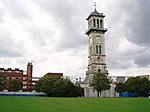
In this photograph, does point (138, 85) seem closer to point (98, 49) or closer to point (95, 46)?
point (98, 49)

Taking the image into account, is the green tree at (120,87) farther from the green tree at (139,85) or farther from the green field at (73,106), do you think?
the green field at (73,106)

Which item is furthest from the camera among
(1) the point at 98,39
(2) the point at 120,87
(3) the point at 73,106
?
(2) the point at 120,87

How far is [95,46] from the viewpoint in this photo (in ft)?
405

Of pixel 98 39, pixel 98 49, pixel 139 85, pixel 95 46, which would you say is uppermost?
pixel 98 39

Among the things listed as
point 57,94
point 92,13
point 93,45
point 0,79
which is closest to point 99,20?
point 92,13

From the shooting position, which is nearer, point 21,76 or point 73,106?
point 73,106

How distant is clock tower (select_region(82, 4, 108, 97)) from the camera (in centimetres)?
12000

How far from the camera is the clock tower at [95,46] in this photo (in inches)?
4724

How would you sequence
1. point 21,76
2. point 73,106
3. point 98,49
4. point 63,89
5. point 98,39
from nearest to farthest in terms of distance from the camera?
point 73,106, point 63,89, point 98,49, point 98,39, point 21,76

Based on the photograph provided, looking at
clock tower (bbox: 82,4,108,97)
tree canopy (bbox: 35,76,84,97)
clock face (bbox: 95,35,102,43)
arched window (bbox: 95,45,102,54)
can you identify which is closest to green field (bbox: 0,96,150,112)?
tree canopy (bbox: 35,76,84,97)

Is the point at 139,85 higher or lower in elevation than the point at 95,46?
lower

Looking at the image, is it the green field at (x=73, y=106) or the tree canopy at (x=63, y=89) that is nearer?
the green field at (x=73, y=106)

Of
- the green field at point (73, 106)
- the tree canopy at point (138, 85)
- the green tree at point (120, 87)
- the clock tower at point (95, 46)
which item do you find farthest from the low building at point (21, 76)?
the green field at point (73, 106)

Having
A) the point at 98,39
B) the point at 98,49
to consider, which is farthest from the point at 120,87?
the point at 98,39
